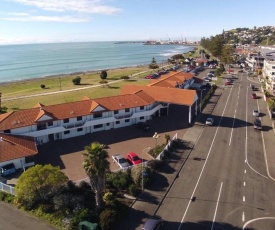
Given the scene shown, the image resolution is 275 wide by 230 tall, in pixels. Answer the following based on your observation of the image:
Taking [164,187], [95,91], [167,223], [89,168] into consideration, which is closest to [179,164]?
[164,187]

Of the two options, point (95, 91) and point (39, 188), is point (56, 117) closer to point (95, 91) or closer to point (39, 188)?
point (39, 188)

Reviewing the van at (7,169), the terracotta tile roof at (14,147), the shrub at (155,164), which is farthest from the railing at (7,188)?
the shrub at (155,164)

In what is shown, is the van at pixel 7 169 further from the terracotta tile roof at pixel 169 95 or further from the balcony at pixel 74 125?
the terracotta tile roof at pixel 169 95

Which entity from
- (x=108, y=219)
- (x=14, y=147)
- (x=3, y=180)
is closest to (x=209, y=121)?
(x=108, y=219)

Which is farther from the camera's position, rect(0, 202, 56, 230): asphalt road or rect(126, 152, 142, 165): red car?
rect(126, 152, 142, 165): red car

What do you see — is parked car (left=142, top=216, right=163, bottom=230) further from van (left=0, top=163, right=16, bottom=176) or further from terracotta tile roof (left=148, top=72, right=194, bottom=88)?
terracotta tile roof (left=148, top=72, right=194, bottom=88)

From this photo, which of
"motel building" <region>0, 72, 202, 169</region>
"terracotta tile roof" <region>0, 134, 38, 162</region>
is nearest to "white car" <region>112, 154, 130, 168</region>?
"terracotta tile roof" <region>0, 134, 38, 162</region>
